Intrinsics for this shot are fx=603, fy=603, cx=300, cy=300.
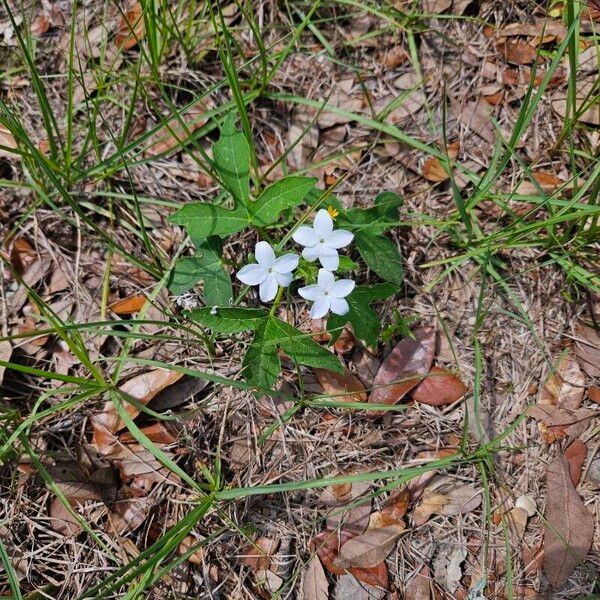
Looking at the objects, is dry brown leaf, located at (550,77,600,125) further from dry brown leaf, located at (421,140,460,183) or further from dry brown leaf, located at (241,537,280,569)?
dry brown leaf, located at (241,537,280,569)

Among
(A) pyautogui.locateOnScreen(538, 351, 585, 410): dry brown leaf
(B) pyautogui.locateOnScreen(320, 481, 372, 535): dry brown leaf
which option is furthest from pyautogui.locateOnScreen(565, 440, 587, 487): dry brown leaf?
(B) pyautogui.locateOnScreen(320, 481, 372, 535): dry brown leaf

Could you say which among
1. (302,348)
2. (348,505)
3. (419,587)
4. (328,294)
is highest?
(328,294)

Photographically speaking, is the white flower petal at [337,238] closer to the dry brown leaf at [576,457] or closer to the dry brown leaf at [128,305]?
the dry brown leaf at [128,305]

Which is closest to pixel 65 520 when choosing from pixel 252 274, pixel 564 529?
pixel 252 274

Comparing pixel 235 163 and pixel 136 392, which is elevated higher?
pixel 235 163

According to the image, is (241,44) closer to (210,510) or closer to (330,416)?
(330,416)

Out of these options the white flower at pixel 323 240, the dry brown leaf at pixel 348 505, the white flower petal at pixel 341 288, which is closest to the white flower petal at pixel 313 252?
the white flower at pixel 323 240

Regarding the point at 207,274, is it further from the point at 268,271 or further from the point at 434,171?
the point at 434,171
